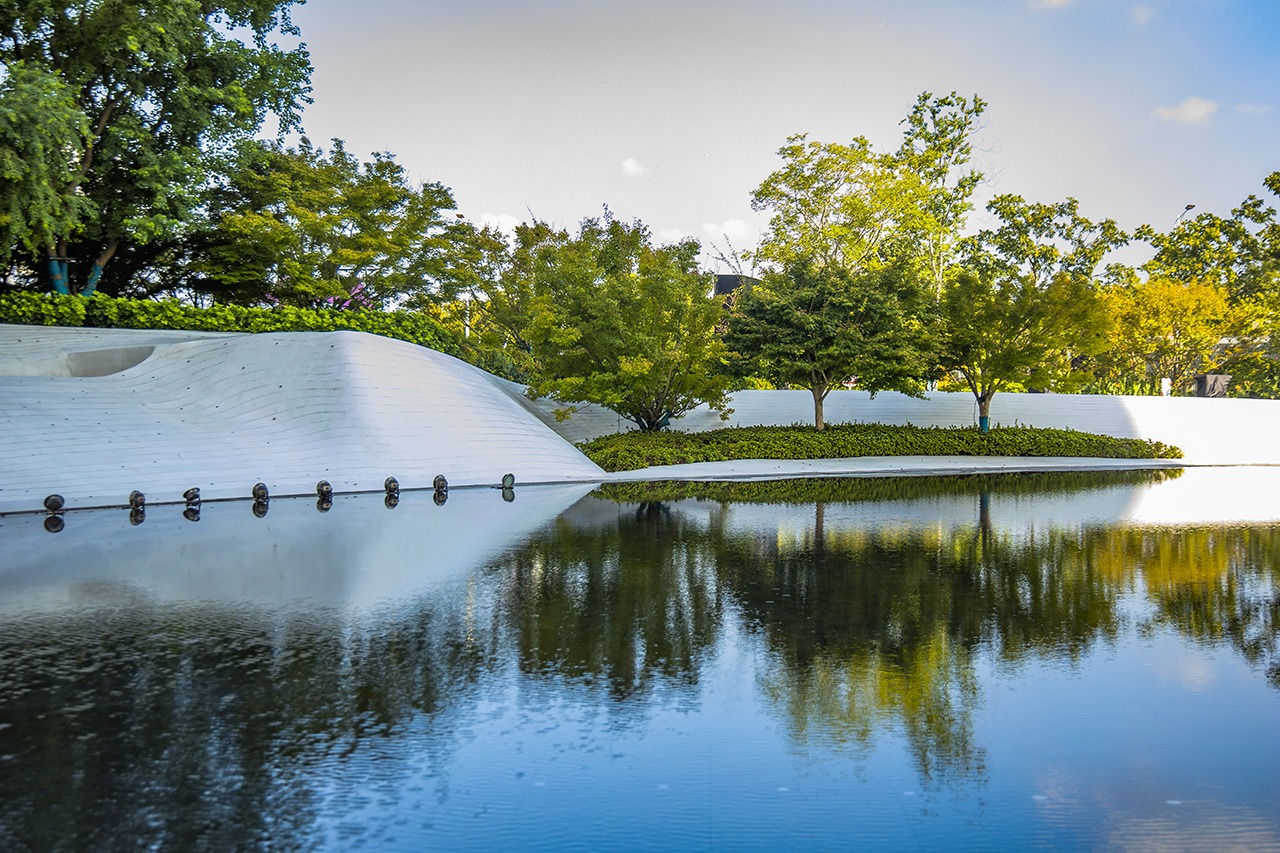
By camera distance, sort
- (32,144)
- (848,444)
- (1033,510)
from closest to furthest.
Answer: (1033,510) < (32,144) < (848,444)

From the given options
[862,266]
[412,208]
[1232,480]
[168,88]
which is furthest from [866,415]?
[168,88]

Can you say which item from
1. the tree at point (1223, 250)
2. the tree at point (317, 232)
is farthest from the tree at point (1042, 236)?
the tree at point (317, 232)

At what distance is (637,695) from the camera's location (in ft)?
18.2

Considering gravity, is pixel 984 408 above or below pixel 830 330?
below

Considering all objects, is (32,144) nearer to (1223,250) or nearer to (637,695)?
(637,695)

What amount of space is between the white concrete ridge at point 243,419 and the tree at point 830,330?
6.99m

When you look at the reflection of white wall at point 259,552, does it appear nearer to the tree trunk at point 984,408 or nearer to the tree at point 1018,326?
the tree at point 1018,326

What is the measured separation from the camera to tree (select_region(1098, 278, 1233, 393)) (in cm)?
3681

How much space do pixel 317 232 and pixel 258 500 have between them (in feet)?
47.1

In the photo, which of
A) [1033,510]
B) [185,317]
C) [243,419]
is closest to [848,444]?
[1033,510]

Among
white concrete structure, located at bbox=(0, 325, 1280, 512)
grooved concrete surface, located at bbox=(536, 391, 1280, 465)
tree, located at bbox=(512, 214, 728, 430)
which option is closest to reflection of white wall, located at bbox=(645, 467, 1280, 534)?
white concrete structure, located at bbox=(0, 325, 1280, 512)

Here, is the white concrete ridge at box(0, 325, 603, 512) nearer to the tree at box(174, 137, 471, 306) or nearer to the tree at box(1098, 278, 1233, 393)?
the tree at box(174, 137, 471, 306)

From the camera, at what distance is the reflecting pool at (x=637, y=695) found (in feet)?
12.9

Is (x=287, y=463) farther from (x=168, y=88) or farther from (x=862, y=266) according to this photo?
(x=862, y=266)
